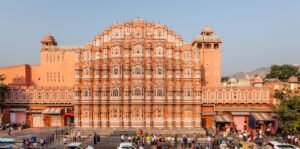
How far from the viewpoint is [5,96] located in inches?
1401

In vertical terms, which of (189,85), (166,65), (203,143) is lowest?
(203,143)

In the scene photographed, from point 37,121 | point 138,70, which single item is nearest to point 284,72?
point 138,70

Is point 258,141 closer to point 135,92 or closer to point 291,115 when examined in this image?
point 291,115

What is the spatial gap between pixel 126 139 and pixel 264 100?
87.0 feet

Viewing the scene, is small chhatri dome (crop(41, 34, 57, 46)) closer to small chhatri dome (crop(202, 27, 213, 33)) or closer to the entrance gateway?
the entrance gateway

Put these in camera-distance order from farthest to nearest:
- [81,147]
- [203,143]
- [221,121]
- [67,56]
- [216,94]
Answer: [67,56] < [216,94] < [221,121] < [203,143] < [81,147]

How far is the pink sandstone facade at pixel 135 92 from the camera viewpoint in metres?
33.1

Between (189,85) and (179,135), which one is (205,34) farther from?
(179,135)

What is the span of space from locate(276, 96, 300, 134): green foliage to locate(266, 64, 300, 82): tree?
96.4 feet

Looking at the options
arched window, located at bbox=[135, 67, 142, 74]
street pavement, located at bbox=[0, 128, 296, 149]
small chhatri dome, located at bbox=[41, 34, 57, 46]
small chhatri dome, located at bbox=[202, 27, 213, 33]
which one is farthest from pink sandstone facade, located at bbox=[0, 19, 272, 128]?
small chhatri dome, located at bbox=[41, 34, 57, 46]

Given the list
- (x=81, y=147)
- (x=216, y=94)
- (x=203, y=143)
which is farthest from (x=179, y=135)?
(x=81, y=147)

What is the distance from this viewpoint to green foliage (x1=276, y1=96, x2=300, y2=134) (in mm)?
26375

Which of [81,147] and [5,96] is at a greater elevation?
[5,96]

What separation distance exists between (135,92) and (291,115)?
2424cm
